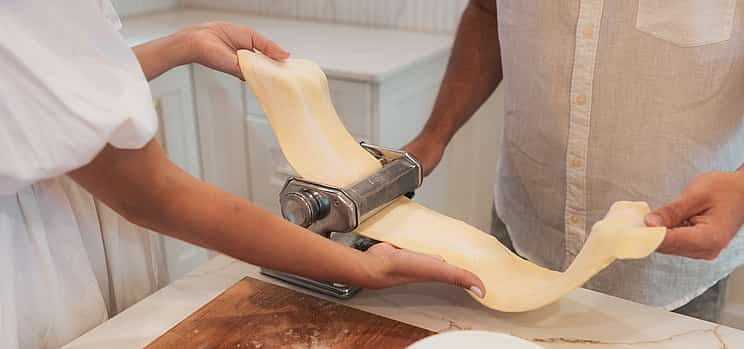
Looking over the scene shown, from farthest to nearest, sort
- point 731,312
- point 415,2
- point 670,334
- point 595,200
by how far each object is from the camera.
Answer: point 415,2 < point 731,312 < point 595,200 < point 670,334

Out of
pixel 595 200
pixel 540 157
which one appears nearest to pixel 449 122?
pixel 540 157

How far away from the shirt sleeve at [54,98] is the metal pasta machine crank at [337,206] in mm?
229

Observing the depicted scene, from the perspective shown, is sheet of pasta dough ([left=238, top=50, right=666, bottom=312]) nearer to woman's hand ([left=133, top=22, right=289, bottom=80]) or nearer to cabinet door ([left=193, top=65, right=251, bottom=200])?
woman's hand ([left=133, top=22, right=289, bottom=80])

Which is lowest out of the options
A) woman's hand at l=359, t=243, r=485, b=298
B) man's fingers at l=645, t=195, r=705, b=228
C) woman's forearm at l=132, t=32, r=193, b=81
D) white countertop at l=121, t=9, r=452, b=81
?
white countertop at l=121, t=9, r=452, b=81

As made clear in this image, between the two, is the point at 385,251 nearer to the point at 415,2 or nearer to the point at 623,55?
the point at 623,55

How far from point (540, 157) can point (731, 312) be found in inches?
37.6

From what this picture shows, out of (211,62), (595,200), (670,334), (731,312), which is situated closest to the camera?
(670,334)

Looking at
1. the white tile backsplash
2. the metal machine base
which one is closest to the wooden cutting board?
the metal machine base

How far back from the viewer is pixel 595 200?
102cm

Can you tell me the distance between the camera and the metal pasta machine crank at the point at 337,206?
29.0 inches

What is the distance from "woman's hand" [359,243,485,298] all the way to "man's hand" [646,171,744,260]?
19cm

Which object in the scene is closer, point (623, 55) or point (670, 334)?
point (670, 334)

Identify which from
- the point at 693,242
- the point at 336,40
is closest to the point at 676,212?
the point at 693,242

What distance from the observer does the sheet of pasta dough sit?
2.36 feet
